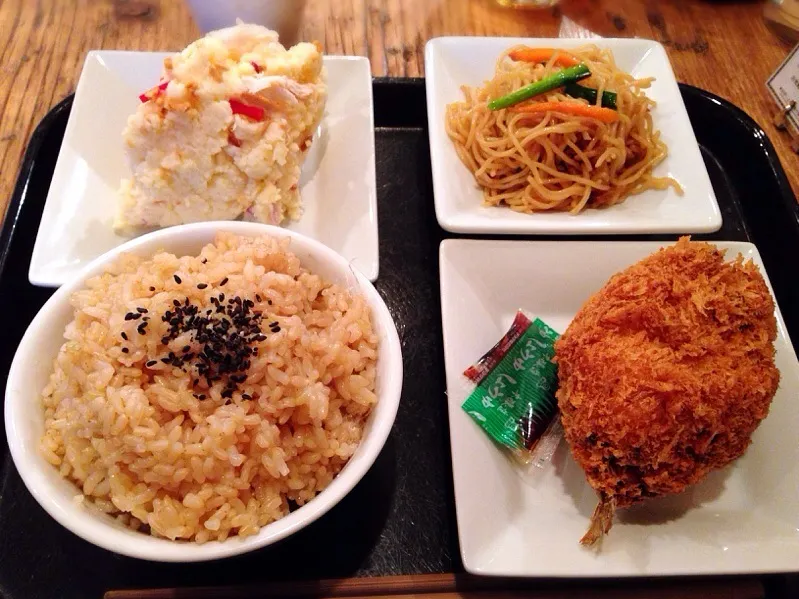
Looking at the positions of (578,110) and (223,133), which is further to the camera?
(578,110)

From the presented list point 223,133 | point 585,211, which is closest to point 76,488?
point 223,133

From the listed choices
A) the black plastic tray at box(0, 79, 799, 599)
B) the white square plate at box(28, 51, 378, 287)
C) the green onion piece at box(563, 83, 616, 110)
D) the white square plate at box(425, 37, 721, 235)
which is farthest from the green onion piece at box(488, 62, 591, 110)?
the white square plate at box(28, 51, 378, 287)

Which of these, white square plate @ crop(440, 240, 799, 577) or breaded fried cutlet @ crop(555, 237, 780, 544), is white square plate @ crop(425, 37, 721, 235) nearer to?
white square plate @ crop(440, 240, 799, 577)

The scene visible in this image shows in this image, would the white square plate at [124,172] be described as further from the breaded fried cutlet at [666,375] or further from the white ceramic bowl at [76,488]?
the breaded fried cutlet at [666,375]

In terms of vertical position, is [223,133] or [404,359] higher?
[223,133]

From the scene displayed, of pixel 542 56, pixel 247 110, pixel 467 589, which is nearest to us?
pixel 467 589

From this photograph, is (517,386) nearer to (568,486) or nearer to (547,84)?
(568,486)
